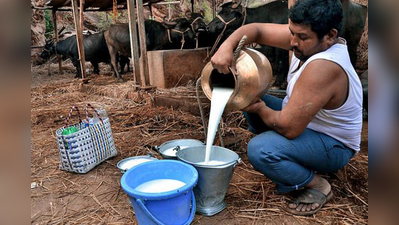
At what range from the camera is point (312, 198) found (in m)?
1.93

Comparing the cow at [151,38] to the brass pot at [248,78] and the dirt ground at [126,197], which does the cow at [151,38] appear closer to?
the dirt ground at [126,197]

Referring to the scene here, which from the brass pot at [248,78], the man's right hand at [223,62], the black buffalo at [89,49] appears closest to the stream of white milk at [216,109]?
the brass pot at [248,78]

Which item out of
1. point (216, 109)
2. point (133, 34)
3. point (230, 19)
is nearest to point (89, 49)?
point (133, 34)

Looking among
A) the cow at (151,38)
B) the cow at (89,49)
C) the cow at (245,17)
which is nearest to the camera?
the cow at (245,17)

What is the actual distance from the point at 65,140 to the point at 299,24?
2.01 meters

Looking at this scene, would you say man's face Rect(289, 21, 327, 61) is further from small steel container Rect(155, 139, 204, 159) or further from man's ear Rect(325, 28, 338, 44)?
small steel container Rect(155, 139, 204, 159)

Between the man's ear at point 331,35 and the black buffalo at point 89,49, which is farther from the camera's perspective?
the black buffalo at point 89,49

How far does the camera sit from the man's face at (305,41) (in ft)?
5.65

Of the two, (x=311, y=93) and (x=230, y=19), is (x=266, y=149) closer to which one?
(x=311, y=93)

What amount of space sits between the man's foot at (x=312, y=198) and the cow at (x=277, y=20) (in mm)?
4031

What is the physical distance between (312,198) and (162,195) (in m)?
1.06
